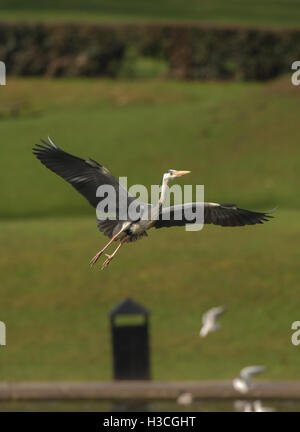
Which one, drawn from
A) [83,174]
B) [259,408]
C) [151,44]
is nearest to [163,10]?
[151,44]

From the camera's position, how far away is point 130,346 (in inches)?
696

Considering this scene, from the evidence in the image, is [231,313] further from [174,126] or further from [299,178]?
[174,126]

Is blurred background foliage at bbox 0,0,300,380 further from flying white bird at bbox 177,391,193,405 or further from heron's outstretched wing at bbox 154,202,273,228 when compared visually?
heron's outstretched wing at bbox 154,202,273,228

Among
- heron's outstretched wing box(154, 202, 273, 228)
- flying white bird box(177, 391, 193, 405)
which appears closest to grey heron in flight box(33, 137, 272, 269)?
heron's outstretched wing box(154, 202, 273, 228)

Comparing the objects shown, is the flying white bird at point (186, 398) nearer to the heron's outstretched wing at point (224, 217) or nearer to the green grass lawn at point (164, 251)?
the green grass lawn at point (164, 251)

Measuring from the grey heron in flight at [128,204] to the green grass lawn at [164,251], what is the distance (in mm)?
7615

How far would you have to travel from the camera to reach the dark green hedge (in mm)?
40094

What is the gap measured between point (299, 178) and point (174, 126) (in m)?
5.05

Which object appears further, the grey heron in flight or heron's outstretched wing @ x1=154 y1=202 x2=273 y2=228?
heron's outstretched wing @ x1=154 y1=202 x2=273 y2=228

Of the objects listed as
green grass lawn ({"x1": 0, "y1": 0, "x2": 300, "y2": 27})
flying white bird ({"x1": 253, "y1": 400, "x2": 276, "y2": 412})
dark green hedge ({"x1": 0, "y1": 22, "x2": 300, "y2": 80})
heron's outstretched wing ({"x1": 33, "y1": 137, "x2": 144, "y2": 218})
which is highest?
green grass lawn ({"x1": 0, "y1": 0, "x2": 300, "y2": 27})

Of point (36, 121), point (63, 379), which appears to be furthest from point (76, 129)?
point (63, 379)

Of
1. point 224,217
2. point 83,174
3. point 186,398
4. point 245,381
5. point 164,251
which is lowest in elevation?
point 186,398

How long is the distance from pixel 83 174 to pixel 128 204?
69cm

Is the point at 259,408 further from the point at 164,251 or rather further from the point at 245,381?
the point at 164,251
